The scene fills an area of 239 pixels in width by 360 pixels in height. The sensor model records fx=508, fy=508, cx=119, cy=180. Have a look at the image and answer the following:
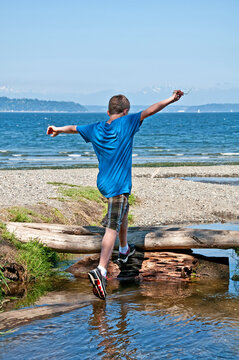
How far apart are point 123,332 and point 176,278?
237 cm

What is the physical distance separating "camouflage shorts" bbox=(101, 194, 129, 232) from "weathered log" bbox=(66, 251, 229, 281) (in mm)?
1457

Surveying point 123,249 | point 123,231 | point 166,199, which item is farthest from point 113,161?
point 166,199

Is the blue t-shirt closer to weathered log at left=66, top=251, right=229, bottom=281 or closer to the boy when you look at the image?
the boy

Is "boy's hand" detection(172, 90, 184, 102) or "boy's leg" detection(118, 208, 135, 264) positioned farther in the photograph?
"boy's leg" detection(118, 208, 135, 264)

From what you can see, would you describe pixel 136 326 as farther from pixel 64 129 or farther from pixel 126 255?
pixel 64 129

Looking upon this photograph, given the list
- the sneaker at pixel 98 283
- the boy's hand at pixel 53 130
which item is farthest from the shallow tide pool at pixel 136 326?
the boy's hand at pixel 53 130

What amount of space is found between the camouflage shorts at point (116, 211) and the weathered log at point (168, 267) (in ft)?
4.78

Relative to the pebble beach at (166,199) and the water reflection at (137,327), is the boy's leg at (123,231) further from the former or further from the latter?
the pebble beach at (166,199)

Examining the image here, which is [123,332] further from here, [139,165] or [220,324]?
[139,165]

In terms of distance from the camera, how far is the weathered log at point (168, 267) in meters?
7.40

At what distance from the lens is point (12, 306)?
6020 mm

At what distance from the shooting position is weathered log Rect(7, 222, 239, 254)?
23.8 feet

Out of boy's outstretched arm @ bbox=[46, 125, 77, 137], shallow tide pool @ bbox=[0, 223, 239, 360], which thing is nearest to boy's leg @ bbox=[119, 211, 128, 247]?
shallow tide pool @ bbox=[0, 223, 239, 360]

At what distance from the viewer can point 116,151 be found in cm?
590
